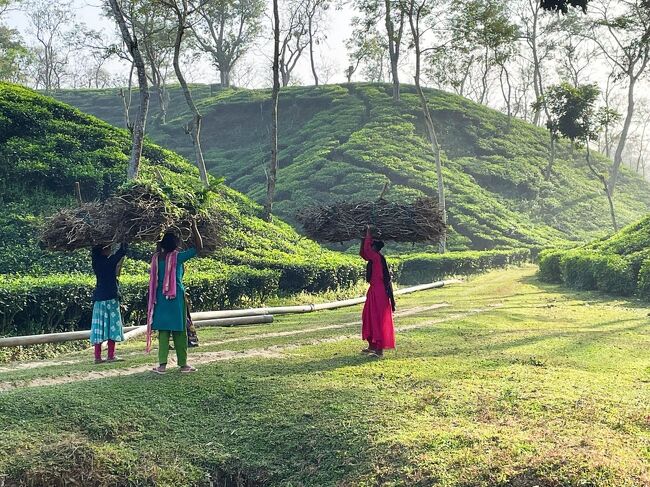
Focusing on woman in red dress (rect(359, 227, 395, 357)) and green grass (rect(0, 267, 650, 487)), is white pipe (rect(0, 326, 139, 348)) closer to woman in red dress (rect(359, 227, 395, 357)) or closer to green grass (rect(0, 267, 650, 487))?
green grass (rect(0, 267, 650, 487))

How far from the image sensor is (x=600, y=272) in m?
17.7

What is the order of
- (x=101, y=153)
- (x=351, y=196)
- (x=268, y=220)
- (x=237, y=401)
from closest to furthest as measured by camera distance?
(x=237, y=401)
(x=101, y=153)
(x=268, y=220)
(x=351, y=196)

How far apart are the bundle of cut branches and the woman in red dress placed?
2.18 meters

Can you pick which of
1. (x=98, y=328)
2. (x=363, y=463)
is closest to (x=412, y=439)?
(x=363, y=463)

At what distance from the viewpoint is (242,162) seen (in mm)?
44375

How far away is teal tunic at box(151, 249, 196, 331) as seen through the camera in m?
7.21

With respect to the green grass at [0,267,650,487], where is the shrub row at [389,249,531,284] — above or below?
above

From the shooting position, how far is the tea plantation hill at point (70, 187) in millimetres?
15031

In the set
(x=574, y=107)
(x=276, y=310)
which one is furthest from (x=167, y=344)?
(x=574, y=107)

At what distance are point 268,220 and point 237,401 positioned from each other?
1790 cm

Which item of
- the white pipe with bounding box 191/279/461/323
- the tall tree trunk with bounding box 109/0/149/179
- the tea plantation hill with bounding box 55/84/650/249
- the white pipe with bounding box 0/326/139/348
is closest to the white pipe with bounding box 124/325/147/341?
the white pipe with bounding box 0/326/139/348

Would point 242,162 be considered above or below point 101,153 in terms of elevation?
above

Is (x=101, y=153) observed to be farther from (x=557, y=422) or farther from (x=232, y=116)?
(x=232, y=116)

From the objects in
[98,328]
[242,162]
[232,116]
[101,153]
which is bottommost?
[98,328]
